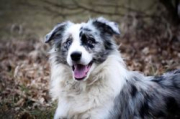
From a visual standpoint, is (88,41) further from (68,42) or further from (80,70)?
(80,70)

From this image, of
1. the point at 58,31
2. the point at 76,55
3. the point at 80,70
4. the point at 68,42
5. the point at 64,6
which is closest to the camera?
the point at 76,55

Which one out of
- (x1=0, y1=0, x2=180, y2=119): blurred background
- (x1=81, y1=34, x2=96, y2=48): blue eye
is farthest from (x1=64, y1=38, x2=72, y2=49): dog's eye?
(x1=0, y1=0, x2=180, y2=119): blurred background

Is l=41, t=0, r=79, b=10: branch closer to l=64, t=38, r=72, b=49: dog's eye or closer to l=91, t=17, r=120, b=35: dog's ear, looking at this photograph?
l=91, t=17, r=120, b=35: dog's ear

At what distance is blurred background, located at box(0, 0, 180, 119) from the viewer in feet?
19.9

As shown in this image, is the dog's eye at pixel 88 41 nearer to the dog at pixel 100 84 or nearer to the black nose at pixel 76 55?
the dog at pixel 100 84

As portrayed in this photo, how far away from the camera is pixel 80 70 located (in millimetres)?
4461

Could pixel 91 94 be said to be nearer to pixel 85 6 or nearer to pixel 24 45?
pixel 24 45

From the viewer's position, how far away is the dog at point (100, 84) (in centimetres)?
434

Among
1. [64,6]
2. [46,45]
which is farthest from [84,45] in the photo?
[64,6]

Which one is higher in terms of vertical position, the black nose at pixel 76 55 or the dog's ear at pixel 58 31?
the dog's ear at pixel 58 31

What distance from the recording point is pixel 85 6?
436 inches

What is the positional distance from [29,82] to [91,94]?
110 inches

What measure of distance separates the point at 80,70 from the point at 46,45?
5189 millimetres

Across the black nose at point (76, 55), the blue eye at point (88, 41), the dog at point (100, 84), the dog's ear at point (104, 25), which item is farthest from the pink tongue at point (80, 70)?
the dog's ear at point (104, 25)
